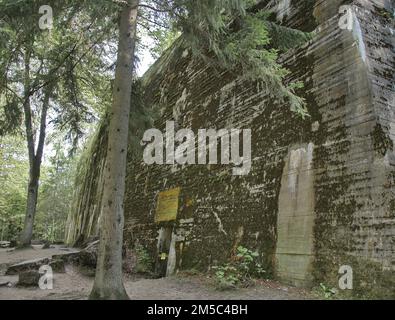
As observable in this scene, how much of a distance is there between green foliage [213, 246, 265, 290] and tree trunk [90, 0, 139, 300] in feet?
6.99

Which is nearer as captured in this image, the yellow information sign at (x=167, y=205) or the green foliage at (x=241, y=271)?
the green foliage at (x=241, y=271)

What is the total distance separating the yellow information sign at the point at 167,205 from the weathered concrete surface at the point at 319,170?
2.68ft

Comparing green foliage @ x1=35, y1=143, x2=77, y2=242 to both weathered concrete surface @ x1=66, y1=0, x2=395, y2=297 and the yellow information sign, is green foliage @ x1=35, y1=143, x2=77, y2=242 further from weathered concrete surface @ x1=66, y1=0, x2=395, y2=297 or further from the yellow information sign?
weathered concrete surface @ x1=66, y1=0, x2=395, y2=297

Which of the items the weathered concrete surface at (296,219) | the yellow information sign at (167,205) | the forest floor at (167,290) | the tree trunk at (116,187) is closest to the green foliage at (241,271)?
the forest floor at (167,290)

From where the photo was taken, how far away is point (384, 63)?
21.0 feet

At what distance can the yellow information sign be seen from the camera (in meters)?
11.0

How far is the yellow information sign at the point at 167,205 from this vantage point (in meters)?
11.0

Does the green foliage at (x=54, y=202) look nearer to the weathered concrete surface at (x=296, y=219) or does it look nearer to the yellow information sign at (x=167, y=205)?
the yellow information sign at (x=167, y=205)

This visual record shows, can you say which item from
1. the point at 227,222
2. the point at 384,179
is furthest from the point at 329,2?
the point at 227,222

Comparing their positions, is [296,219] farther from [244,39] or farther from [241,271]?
[244,39]

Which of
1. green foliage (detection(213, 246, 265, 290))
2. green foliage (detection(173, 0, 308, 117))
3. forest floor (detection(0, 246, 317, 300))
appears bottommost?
forest floor (detection(0, 246, 317, 300))

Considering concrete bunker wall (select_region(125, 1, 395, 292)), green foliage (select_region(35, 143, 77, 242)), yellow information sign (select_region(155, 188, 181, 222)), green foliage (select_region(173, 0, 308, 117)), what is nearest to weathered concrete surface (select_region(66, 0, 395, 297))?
concrete bunker wall (select_region(125, 1, 395, 292))
